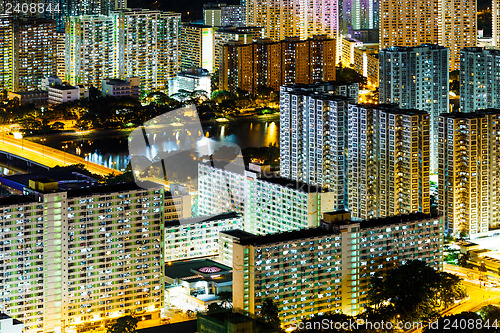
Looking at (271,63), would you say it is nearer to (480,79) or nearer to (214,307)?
(480,79)

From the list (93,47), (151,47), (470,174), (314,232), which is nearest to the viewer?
(314,232)

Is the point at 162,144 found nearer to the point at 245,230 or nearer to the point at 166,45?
the point at 166,45

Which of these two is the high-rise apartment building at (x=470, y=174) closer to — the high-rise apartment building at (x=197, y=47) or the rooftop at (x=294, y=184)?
the rooftop at (x=294, y=184)

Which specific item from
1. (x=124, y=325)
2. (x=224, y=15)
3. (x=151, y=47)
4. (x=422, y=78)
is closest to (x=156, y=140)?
(x=151, y=47)

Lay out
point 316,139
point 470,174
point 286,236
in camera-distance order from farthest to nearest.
A: point 316,139 → point 470,174 → point 286,236

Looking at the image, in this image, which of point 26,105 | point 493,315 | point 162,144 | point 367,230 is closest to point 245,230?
point 367,230

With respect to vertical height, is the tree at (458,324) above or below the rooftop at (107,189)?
below

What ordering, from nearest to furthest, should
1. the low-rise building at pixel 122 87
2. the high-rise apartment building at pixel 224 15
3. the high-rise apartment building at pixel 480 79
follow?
the high-rise apartment building at pixel 480 79 → the low-rise building at pixel 122 87 → the high-rise apartment building at pixel 224 15

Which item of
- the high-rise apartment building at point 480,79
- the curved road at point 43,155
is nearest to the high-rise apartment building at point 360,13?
the curved road at point 43,155
